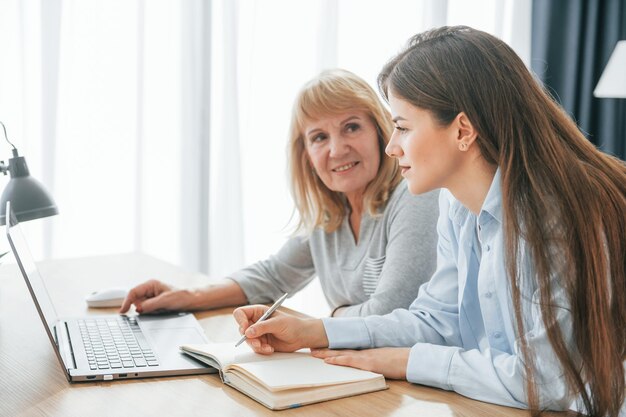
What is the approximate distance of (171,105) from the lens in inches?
117

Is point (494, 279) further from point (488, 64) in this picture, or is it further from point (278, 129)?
point (278, 129)

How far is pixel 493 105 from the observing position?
109cm

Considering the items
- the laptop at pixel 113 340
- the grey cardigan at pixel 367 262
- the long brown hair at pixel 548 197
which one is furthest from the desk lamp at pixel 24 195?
the long brown hair at pixel 548 197

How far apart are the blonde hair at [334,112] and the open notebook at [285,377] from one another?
0.64 m

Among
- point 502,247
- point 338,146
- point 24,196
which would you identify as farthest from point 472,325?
point 24,196

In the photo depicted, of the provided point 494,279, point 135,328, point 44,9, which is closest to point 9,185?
point 135,328

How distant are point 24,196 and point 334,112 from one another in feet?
2.44

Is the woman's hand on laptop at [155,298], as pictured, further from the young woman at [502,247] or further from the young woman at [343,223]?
the young woman at [502,247]

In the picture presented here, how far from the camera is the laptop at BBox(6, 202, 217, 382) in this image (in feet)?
3.89

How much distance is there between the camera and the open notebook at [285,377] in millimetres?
1048

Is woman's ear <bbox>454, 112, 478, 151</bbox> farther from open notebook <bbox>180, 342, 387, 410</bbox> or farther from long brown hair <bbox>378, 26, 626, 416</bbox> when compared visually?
open notebook <bbox>180, 342, 387, 410</bbox>

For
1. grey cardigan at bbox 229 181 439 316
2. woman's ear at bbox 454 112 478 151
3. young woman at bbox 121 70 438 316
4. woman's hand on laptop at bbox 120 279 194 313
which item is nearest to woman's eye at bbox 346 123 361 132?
young woman at bbox 121 70 438 316

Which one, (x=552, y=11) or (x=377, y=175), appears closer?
(x=377, y=175)

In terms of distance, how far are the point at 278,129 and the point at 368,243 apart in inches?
59.3
